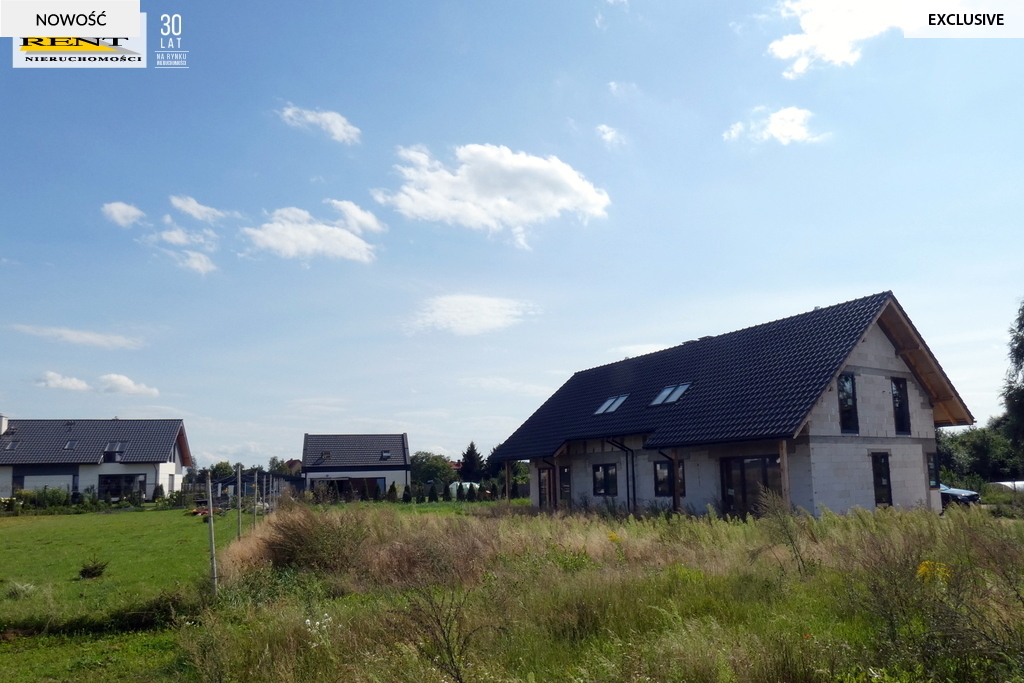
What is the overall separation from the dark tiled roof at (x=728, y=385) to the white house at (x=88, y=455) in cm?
3141

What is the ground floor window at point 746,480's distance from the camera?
1770 centimetres

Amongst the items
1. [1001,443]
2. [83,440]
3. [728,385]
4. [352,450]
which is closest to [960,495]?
[728,385]

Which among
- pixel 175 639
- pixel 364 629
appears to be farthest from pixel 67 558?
pixel 364 629

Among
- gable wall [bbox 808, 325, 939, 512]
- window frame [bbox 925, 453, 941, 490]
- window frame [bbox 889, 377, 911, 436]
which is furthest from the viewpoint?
window frame [bbox 925, 453, 941, 490]

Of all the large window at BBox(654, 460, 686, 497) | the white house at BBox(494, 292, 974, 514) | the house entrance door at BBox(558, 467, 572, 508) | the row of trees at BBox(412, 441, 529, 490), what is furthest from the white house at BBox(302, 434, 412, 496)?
the large window at BBox(654, 460, 686, 497)

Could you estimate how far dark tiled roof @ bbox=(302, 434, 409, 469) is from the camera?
53.8m

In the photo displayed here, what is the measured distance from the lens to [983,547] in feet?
25.7

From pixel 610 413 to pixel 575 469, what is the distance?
2603 mm

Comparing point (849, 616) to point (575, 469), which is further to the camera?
point (575, 469)

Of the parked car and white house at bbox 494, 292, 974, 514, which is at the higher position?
white house at bbox 494, 292, 974, 514

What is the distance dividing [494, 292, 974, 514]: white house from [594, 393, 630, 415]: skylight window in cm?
13

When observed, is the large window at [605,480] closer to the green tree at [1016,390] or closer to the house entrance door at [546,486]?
the house entrance door at [546,486]

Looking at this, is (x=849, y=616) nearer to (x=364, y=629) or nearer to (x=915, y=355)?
(x=364, y=629)

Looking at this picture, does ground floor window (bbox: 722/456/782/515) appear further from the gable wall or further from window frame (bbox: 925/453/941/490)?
window frame (bbox: 925/453/941/490)
